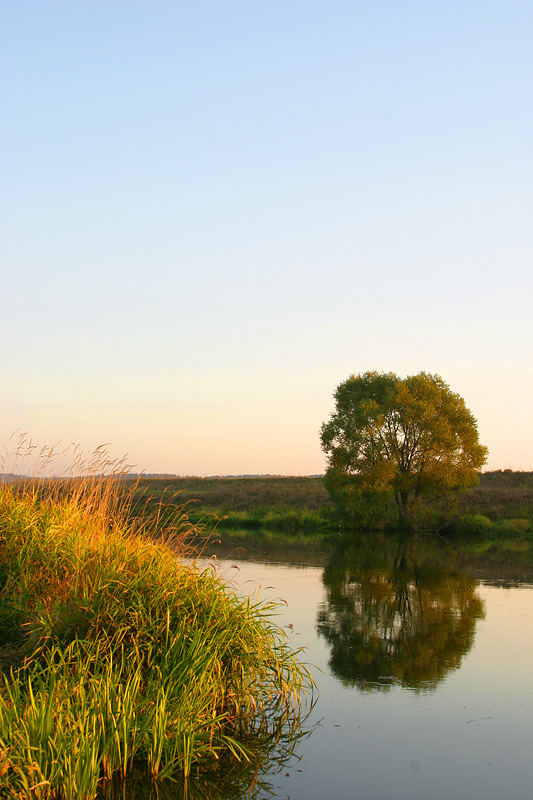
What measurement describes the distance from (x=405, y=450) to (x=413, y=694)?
30.1 metres

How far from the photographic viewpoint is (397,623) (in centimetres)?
1255

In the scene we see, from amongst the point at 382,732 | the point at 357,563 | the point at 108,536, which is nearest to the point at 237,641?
the point at 382,732

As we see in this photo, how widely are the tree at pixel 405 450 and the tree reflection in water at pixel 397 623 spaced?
16496 mm

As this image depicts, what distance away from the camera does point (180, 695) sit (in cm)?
632

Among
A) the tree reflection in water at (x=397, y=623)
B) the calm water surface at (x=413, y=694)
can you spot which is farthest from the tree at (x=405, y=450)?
the calm water surface at (x=413, y=694)

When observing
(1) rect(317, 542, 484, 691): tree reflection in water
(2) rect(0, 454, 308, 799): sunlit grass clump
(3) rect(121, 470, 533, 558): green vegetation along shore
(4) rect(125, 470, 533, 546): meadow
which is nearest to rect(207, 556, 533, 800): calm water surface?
(1) rect(317, 542, 484, 691): tree reflection in water

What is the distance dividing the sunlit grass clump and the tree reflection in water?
1790mm

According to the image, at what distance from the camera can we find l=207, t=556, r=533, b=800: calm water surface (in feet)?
20.3

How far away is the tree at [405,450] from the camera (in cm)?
3691

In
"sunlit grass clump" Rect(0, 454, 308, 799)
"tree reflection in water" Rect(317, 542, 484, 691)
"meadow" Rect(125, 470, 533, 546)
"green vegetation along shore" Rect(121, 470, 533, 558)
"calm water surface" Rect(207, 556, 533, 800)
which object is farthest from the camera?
"meadow" Rect(125, 470, 533, 546)

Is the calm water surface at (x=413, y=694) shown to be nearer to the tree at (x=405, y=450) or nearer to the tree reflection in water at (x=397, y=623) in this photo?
the tree reflection in water at (x=397, y=623)

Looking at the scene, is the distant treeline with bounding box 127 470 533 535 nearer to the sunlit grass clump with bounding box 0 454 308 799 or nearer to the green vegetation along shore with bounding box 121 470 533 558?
the green vegetation along shore with bounding box 121 470 533 558

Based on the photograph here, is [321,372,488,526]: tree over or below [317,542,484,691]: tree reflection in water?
over

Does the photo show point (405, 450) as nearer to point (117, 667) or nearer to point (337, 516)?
point (337, 516)
